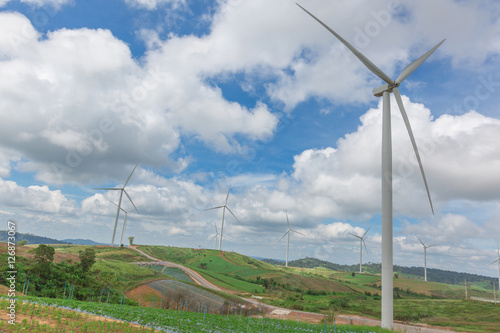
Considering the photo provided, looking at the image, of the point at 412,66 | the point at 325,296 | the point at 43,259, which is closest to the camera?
the point at 412,66

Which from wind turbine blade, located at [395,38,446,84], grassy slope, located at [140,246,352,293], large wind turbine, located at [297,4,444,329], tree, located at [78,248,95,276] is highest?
wind turbine blade, located at [395,38,446,84]

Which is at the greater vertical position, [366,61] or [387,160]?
[366,61]

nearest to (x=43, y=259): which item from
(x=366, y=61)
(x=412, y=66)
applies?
(x=366, y=61)

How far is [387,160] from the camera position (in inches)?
1585

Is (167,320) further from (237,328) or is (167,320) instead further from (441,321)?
(441,321)

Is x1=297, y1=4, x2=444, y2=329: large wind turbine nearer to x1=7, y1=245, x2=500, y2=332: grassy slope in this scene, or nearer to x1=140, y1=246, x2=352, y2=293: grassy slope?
x1=7, y1=245, x2=500, y2=332: grassy slope

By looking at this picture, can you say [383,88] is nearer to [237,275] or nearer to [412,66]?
[412,66]

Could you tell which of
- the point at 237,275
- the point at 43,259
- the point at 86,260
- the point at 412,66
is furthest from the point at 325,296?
the point at 43,259

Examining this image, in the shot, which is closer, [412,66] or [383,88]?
[383,88]

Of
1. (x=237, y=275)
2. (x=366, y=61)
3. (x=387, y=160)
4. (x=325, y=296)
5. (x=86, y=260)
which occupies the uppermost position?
(x=366, y=61)

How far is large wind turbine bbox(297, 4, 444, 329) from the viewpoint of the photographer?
37531mm

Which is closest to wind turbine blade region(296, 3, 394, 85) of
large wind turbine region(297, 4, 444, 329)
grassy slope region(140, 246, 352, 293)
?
large wind turbine region(297, 4, 444, 329)

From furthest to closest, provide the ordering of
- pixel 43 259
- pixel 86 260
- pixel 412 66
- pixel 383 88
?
pixel 86 260 < pixel 43 259 < pixel 412 66 < pixel 383 88

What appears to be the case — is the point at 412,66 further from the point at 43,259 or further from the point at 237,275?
the point at 237,275
